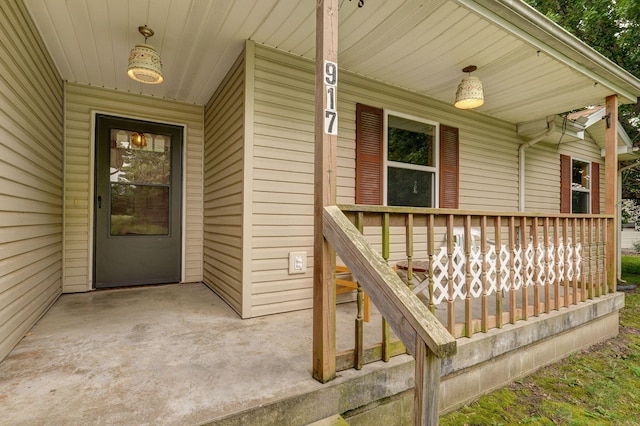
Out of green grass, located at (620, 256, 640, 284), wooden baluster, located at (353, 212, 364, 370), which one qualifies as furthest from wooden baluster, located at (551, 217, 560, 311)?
green grass, located at (620, 256, 640, 284)

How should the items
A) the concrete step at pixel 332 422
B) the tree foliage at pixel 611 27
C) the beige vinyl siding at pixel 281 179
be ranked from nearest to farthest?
the concrete step at pixel 332 422 < the beige vinyl siding at pixel 281 179 < the tree foliage at pixel 611 27

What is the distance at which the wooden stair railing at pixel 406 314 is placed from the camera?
116 centimetres

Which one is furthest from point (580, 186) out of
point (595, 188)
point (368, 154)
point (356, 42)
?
point (356, 42)

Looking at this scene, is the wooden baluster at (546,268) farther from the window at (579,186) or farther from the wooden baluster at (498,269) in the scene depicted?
the window at (579,186)

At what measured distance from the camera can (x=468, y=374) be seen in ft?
7.47

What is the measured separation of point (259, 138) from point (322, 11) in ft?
4.45

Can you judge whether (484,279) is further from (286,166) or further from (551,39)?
(551,39)

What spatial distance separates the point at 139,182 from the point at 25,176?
164cm

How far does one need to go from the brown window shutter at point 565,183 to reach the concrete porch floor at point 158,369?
577cm

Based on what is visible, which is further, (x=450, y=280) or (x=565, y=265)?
(x=565, y=265)

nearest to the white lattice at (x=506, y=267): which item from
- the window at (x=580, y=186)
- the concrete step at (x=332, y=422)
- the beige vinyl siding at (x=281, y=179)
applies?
the concrete step at (x=332, y=422)

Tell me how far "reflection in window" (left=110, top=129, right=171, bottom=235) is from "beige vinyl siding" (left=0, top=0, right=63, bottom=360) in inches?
24.9

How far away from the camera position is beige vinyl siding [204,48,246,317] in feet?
9.69

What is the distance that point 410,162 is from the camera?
4082 millimetres
